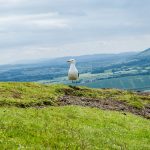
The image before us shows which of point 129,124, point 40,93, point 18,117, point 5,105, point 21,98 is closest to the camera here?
point 18,117

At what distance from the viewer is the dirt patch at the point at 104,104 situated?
133ft

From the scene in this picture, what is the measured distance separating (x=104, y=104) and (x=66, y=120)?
1489 centimetres

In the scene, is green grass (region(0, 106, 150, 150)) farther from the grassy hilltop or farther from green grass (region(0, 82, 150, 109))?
green grass (region(0, 82, 150, 109))

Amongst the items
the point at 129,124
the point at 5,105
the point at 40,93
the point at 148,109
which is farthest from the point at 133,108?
the point at 5,105

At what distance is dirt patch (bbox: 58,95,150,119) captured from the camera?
4063cm

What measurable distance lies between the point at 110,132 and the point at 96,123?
2648 millimetres

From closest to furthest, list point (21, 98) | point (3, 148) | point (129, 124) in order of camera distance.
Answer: point (3, 148)
point (129, 124)
point (21, 98)

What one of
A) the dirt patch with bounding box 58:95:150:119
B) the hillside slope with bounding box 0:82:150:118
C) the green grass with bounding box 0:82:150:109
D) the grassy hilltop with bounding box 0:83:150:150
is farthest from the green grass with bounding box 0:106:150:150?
the dirt patch with bounding box 58:95:150:119

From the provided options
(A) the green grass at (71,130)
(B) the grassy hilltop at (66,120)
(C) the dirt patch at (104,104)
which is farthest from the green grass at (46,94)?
(A) the green grass at (71,130)

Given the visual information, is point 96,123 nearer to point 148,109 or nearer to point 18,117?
point 18,117

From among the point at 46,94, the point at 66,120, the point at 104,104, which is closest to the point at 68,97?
the point at 46,94

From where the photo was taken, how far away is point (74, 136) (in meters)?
23.1

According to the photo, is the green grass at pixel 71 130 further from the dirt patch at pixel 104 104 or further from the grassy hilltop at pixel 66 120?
the dirt patch at pixel 104 104

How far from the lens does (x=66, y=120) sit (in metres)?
28.7
